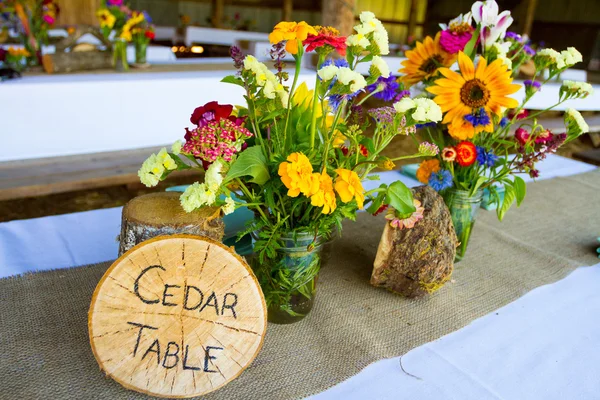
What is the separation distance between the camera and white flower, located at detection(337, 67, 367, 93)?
50cm

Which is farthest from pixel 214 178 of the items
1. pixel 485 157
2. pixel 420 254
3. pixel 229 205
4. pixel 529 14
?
pixel 529 14

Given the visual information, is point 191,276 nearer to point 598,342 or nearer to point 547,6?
point 598,342

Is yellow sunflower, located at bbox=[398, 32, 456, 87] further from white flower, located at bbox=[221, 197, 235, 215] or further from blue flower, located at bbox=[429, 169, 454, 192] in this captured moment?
white flower, located at bbox=[221, 197, 235, 215]

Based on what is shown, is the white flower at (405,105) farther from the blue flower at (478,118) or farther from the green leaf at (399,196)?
the blue flower at (478,118)

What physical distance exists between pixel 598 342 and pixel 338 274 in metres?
0.42

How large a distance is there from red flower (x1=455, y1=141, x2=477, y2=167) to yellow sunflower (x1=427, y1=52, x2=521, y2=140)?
0.02 meters

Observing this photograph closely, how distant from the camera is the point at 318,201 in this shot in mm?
516

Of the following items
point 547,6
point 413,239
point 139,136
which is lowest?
point 139,136

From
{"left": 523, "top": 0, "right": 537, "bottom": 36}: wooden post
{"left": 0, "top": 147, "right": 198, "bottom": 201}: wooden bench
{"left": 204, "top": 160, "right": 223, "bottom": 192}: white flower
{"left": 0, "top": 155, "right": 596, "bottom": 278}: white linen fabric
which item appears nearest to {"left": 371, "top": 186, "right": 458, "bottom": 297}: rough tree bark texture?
{"left": 204, "top": 160, "right": 223, "bottom": 192}: white flower

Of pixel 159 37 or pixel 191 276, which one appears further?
pixel 159 37

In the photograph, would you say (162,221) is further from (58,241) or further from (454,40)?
(454,40)

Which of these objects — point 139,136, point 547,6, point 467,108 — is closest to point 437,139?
point 467,108

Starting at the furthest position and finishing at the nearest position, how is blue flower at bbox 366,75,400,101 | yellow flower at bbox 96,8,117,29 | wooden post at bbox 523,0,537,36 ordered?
wooden post at bbox 523,0,537,36 → yellow flower at bbox 96,8,117,29 → blue flower at bbox 366,75,400,101

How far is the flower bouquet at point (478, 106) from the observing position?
739 mm
